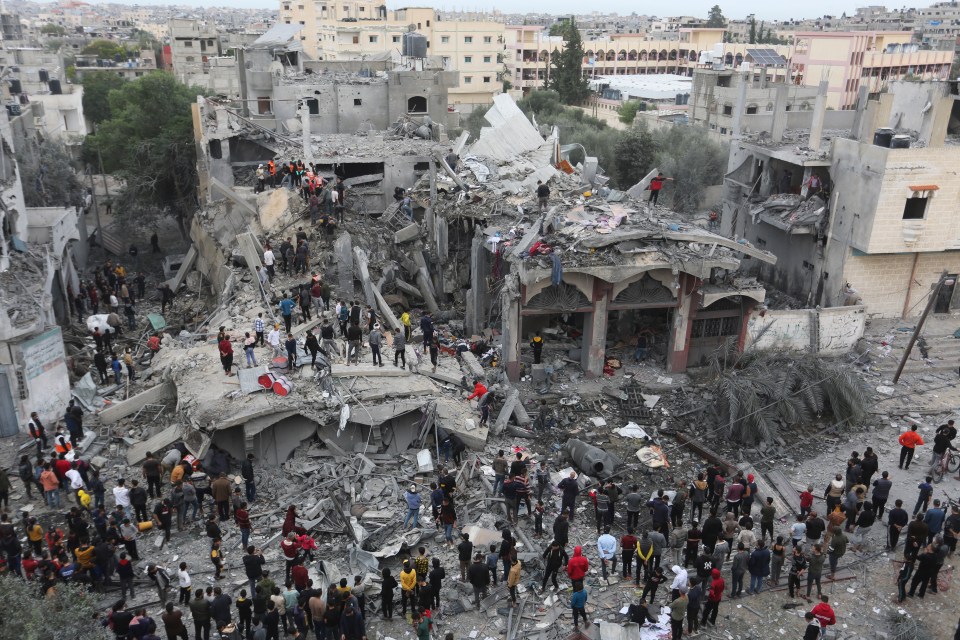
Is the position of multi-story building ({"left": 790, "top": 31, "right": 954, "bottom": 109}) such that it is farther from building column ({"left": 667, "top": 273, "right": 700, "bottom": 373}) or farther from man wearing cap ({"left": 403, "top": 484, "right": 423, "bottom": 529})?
man wearing cap ({"left": 403, "top": 484, "right": 423, "bottom": 529})

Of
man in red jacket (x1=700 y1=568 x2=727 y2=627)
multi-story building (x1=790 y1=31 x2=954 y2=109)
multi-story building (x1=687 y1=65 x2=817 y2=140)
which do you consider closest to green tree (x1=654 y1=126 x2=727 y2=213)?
multi-story building (x1=687 y1=65 x2=817 y2=140)

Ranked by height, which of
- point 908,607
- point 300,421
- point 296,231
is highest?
point 296,231

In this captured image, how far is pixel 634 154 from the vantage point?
45.8 m

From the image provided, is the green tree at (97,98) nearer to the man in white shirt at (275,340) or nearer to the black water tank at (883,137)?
the man in white shirt at (275,340)

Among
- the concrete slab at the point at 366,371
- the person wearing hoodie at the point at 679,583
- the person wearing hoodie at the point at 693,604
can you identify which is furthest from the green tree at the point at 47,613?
the person wearing hoodie at the point at 693,604

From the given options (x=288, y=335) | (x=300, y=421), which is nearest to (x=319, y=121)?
(x=288, y=335)

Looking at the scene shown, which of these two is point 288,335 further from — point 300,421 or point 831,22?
point 831,22

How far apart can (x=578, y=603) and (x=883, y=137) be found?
68.7 feet

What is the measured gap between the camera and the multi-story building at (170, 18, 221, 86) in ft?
259

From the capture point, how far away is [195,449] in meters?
16.9

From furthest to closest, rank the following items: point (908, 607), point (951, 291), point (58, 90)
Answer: point (58, 90), point (951, 291), point (908, 607)

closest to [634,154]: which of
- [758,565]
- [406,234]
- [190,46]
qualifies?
[406,234]

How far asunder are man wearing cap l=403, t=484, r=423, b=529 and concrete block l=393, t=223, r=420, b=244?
15519mm

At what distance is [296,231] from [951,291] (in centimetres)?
2321
